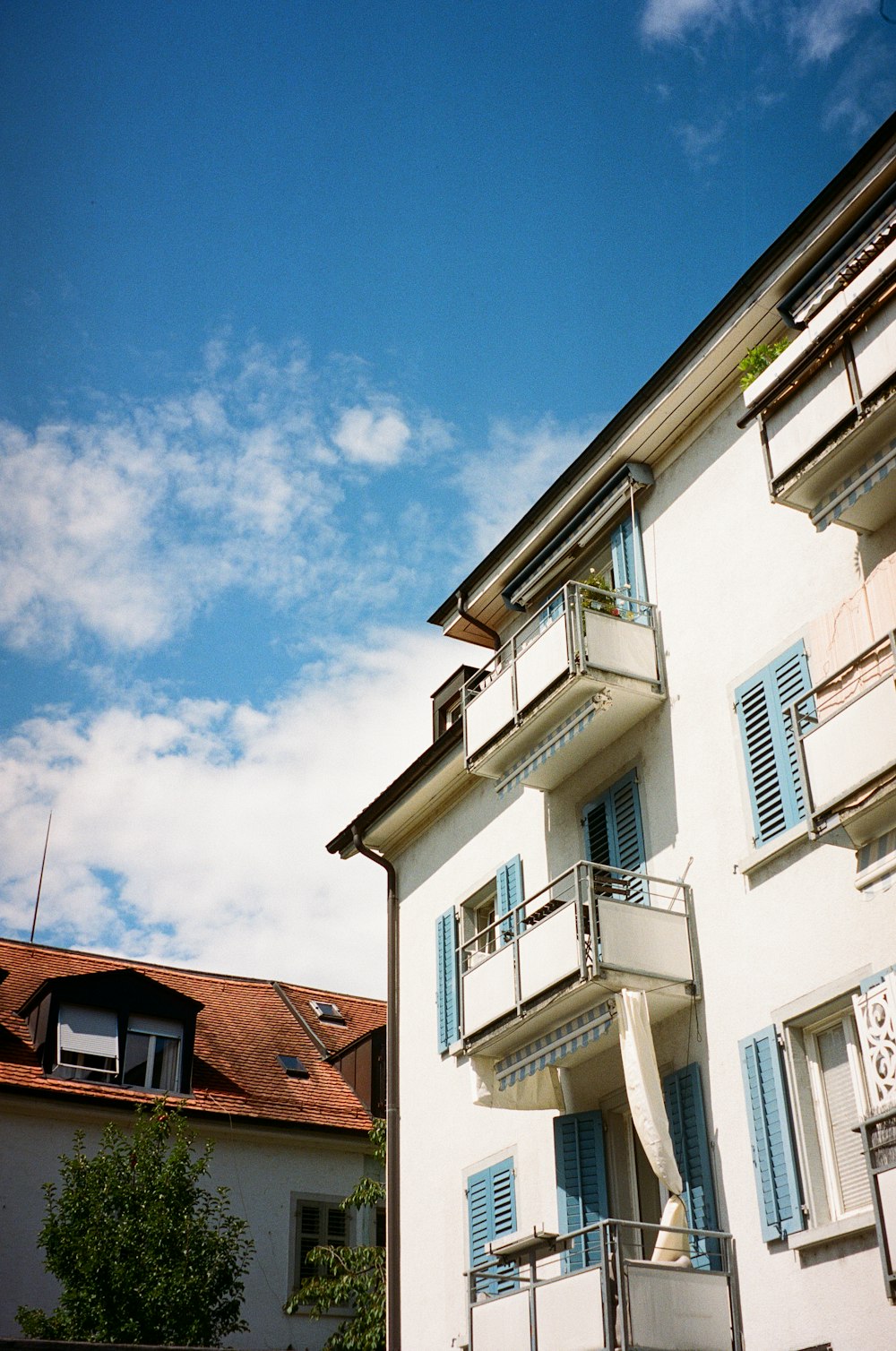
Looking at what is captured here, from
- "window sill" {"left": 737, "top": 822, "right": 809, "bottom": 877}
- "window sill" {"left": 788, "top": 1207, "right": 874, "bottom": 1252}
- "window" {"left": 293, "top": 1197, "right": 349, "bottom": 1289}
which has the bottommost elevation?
"window sill" {"left": 788, "top": 1207, "right": 874, "bottom": 1252}

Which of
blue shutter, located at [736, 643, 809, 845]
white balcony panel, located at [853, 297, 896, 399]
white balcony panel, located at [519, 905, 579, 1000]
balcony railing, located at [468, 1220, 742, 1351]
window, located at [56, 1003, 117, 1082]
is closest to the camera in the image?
balcony railing, located at [468, 1220, 742, 1351]

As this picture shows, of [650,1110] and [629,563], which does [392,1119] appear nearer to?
[650,1110]

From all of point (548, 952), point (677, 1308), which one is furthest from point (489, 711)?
point (677, 1308)

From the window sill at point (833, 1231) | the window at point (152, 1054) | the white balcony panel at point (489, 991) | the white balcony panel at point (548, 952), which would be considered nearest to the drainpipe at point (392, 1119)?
the white balcony panel at point (489, 991)

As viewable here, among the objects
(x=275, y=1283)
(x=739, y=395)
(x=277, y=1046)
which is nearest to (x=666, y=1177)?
(x=739, y=395)

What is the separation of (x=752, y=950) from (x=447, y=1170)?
6.21 metres

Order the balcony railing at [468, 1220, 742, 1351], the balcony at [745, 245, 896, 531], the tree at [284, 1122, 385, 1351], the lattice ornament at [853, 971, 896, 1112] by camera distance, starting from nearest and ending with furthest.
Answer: the lattice ornament at [853, 971, 896, 1112]
the balcony railing at [468, 1220, 742, 1351]
the balcony at [745, 245, 896, 531]
the tree at [284, 1122, 385, 1351]

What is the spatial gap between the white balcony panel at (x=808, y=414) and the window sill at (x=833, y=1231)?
6289mm

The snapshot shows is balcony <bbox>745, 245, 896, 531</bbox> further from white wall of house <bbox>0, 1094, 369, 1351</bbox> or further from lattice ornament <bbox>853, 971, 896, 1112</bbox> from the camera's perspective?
white wall of house <bbox>0, 1094, 369, 1351</bbox>

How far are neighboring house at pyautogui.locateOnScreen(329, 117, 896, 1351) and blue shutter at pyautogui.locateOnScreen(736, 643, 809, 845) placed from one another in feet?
0.09

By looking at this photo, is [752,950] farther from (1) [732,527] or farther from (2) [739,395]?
(2) [739,395]

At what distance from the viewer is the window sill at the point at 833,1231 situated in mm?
11180

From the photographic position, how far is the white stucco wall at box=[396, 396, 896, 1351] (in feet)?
39.7

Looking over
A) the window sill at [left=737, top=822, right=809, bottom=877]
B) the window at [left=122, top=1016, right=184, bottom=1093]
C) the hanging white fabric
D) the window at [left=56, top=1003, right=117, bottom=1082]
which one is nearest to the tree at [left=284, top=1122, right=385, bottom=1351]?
the window at [left=122, top=1016, right=184, bottom=1093]
